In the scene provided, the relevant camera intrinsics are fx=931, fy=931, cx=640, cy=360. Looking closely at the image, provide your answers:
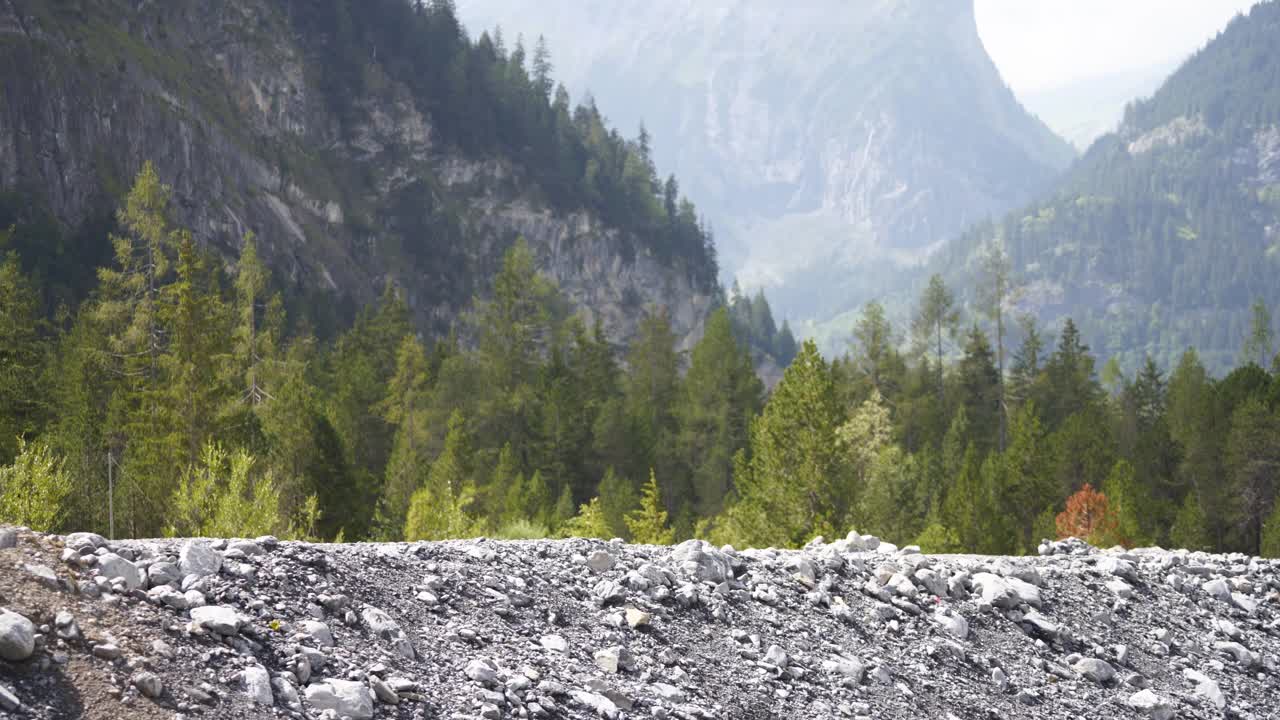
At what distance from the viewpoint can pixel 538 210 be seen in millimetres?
151375

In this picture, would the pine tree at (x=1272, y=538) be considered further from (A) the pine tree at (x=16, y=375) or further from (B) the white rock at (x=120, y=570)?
(A) the pine tree at (x=16, y=375)

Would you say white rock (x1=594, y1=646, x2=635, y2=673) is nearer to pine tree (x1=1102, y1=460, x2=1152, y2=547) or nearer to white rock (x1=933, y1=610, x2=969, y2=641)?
white rock (x1=933, y1=610, x2=969, y2=641)

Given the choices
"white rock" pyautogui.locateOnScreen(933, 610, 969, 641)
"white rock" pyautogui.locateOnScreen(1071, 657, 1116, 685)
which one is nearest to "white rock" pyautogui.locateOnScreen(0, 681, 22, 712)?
"white rock" pyautogui.locateOnScreen(933, 610, 969, 641)

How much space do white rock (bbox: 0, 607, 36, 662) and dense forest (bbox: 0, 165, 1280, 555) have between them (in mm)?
14220

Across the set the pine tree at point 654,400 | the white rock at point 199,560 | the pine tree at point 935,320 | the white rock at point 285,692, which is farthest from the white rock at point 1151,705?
the pine tree at point 935,320

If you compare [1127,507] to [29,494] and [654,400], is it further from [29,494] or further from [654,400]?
[654,400]

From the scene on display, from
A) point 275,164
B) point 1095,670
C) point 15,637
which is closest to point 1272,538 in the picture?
point 1095,670

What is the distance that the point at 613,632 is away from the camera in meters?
8.81

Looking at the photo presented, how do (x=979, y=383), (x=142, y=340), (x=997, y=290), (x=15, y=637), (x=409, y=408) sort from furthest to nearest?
1. (x=979, y=383)
2. (x=997, y=290)
3. (x=409, y=408)
4. (x=142, y=340)
5. (x=15, y=637)

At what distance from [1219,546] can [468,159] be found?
127m

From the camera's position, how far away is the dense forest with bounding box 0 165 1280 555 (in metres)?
30.2

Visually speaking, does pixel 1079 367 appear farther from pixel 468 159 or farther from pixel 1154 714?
pixel 468 159

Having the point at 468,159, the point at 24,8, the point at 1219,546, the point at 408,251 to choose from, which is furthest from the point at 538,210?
the point at 1219,546

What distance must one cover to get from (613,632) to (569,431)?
50.3 meters
